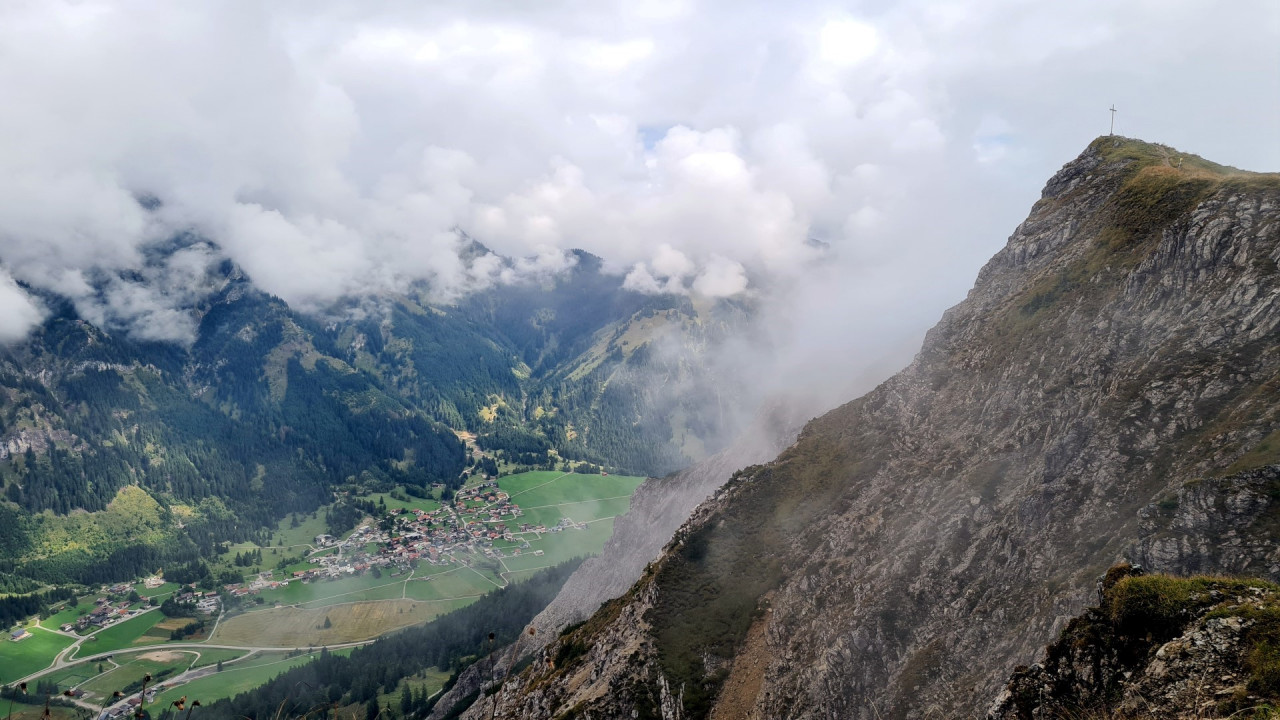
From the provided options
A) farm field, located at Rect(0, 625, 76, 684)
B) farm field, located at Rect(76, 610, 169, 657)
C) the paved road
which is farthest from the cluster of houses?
the paved road

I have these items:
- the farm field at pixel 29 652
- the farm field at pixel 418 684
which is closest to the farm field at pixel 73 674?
the farm field at pixel 29 652

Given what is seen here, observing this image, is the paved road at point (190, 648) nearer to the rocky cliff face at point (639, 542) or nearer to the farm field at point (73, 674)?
the farm field at point (73, 674)

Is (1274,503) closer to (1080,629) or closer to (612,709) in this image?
(1080,629)

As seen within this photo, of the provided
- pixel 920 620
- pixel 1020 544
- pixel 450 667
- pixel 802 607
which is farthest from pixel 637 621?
pixel 450 667

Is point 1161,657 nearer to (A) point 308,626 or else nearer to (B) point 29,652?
(A) point 308,626

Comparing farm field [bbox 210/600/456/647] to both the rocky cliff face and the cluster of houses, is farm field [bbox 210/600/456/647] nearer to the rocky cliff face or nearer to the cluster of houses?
the cluster of houses

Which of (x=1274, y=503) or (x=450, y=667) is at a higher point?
(x=1274, y=503)
